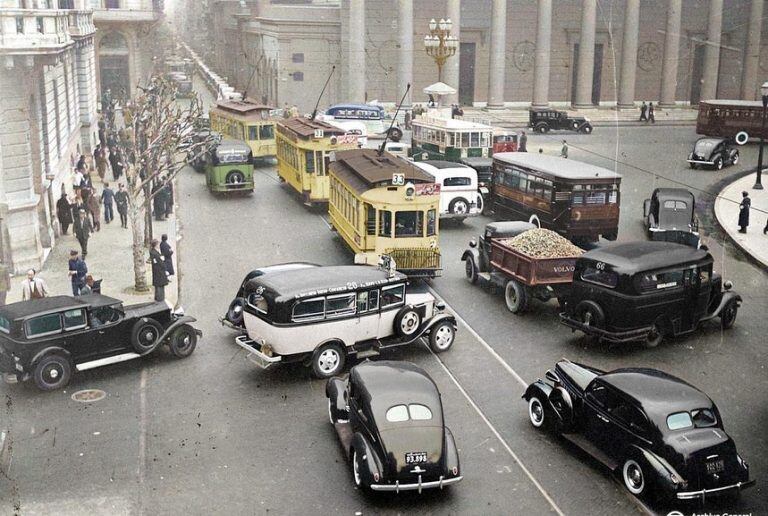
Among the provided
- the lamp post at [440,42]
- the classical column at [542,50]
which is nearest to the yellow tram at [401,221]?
the lamp post at [440,42]

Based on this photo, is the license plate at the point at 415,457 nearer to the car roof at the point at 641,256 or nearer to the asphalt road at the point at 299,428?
the asphalt road at the point at 299,428

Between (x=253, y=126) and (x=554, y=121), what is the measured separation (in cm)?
2145

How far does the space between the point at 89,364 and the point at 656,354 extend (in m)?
11.2

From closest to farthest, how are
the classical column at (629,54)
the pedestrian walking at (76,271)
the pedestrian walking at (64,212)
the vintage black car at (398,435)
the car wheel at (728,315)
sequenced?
the vintage black car at (398,435) < the car wheel at (728,315) < the pedestrian walking at (76,271) < the pedestrian walking at (64,212) < the classical column at (629,54)

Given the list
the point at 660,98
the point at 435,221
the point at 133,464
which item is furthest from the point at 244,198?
the point at 660,98

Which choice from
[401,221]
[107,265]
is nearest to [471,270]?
[401,221]

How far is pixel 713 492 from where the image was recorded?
11.9 meters

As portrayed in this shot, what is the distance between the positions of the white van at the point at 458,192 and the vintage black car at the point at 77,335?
1387 cm

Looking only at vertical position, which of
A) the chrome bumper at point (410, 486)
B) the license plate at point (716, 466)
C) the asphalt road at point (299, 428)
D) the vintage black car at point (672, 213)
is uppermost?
the vintage black car at point (672, 213)

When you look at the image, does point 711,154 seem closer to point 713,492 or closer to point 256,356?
point 256,356

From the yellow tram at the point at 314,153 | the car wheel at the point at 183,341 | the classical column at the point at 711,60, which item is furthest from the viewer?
the classical column at the point at 711,60

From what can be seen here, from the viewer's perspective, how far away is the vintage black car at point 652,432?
11930 millimetres

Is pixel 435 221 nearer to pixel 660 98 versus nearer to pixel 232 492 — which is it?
pixel 232 492

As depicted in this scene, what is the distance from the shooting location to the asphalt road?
485 inches
